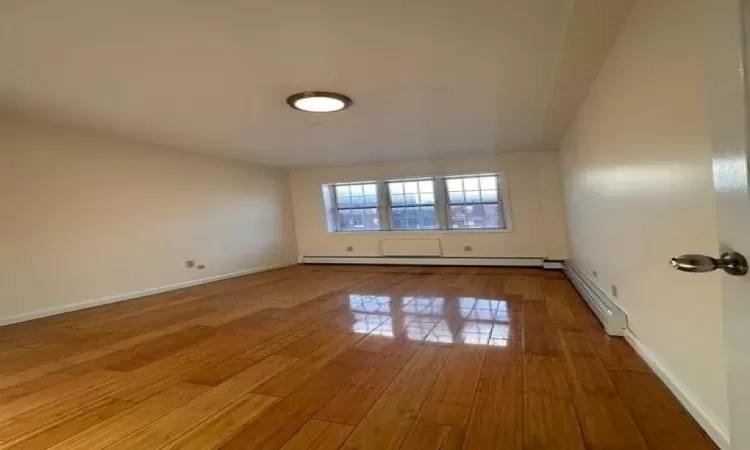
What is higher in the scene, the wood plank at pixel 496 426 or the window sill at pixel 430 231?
A: the window sill at pixel 430 231

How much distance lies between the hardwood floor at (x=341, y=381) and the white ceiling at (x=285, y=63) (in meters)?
2.04

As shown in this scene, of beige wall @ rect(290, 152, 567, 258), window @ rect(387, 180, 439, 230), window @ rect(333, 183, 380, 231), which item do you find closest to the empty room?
beige wall @ rect(290, 152, 567, 258)

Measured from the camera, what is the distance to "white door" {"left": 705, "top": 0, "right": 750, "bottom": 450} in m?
0.62

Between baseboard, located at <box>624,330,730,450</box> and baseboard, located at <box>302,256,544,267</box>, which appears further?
baseboard, located at <box>302,256,544,267</box>

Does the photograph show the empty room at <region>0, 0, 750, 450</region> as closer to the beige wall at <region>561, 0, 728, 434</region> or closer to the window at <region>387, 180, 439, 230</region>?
the beige wall at <region>561, 0, 728, 434</region>

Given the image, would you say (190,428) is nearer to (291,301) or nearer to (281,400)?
(281,400)

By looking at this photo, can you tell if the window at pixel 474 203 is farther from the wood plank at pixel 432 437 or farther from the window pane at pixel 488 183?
the wood plank at pixel 432 437

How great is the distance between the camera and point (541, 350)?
2432mm

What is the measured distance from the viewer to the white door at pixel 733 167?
0.62 metres

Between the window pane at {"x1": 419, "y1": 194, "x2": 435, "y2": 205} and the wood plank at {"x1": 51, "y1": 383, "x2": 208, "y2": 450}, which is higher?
the window pane at {"x1": 419, "y1": 194, "x2": 435, "y2": 205}

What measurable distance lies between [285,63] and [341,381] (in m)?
2.28

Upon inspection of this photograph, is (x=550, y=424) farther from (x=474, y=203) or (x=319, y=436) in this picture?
(x=474, y=203)

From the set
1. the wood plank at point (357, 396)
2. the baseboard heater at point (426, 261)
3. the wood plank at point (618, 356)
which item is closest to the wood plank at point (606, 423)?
the wood plank at point (618, 356)

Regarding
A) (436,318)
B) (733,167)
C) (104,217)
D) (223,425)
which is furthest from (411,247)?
(733,167)
